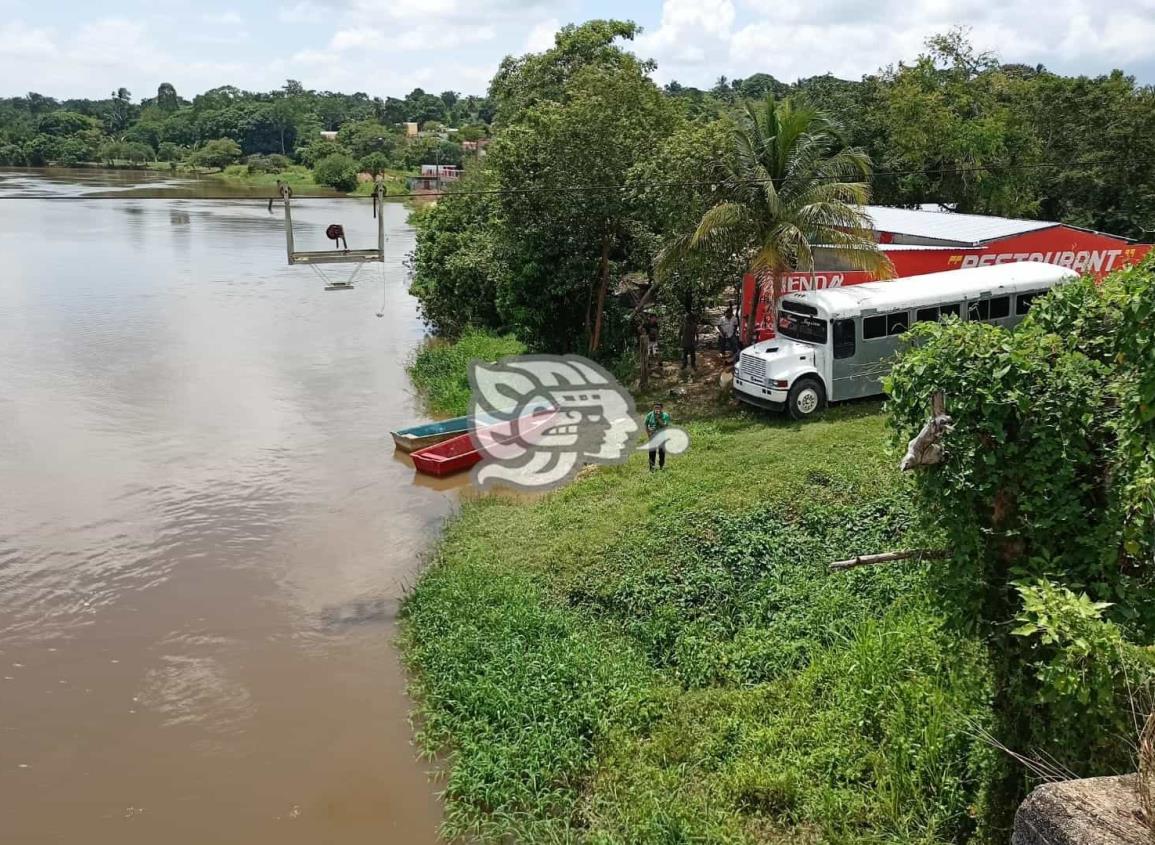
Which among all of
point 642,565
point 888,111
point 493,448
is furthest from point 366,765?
point 888,111

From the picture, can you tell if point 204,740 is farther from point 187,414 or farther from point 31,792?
point 187,414

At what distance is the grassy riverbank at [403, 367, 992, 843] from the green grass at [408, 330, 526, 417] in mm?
8138

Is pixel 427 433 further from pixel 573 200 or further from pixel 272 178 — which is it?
pixel 272 178

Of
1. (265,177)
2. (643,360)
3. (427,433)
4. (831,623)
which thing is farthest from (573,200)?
(265,177)

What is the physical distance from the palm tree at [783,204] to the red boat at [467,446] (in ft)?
13.8

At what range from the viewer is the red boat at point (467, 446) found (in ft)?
55.7

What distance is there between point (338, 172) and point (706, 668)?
81.9 metres

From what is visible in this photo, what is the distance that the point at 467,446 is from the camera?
689 inches

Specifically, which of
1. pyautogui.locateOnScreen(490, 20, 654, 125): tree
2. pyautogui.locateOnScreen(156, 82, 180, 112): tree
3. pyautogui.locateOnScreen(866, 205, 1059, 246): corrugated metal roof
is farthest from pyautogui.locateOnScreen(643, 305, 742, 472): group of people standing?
pyautogui.locateOnScreen(156, 82, 180, 112): tree

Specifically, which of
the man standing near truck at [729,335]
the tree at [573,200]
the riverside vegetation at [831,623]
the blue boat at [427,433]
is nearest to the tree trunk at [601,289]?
the tree at [573,200]

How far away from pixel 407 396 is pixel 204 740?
1412 cm

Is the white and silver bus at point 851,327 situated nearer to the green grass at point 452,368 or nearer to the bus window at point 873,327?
the bus window at point 873,327

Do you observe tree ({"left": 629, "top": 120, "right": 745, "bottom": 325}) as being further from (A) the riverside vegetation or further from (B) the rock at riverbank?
(B) the rock at riverbank

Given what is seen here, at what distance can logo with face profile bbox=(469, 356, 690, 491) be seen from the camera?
55.1 ft
